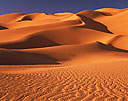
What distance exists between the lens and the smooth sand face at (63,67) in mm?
4066

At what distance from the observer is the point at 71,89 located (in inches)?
175

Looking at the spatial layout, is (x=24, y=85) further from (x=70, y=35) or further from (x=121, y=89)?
(x=70, y=35)

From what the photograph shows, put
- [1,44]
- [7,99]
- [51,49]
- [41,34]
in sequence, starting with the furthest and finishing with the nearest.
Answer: [41,34]
[1,44]
[51,49]
[7,99]

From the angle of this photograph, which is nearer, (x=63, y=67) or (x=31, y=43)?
(x=63, y=67)

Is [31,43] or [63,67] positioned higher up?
[31,43]

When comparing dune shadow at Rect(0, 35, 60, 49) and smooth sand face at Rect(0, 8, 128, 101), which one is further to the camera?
dune shadow at Rect(0, 35, 60, 49)

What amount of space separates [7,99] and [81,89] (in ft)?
7.88

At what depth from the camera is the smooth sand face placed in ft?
13.3

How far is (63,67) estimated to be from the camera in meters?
9.63

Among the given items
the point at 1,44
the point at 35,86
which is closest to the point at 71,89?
the point at 35,86

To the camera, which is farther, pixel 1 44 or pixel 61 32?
pixel 61 32

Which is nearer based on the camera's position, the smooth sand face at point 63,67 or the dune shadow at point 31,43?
the smooth sand face at point 63,67

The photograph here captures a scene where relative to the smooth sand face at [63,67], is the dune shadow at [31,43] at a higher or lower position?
higher

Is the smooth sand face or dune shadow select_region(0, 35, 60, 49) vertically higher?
dune shadow select_region(0, 35, 60, 49)
